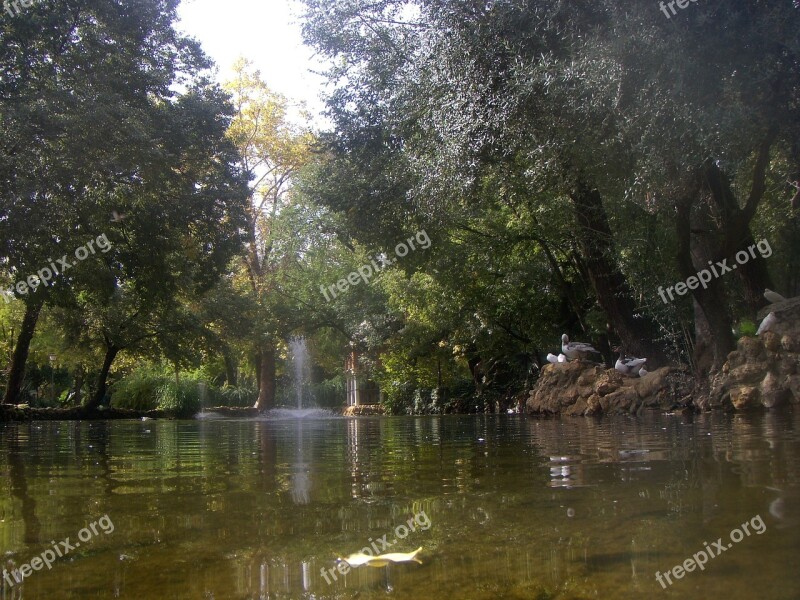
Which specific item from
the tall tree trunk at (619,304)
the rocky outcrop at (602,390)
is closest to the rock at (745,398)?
the rocky outcrop at (602,390)

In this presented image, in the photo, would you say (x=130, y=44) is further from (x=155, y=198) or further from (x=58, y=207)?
(x=58, y=207)

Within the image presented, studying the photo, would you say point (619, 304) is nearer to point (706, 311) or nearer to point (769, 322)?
point (706, 311)

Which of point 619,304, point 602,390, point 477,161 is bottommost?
point 602,390

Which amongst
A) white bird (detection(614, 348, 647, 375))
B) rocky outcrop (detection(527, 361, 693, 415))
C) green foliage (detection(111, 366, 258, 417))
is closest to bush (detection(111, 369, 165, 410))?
green foliage (detection(111, 366, 258, 417))

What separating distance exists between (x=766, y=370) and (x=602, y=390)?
3.69 meters

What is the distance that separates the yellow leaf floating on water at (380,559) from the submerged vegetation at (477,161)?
860cm

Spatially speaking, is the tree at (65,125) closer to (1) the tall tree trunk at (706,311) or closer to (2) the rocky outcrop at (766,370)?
(1) the tall tree trunk at (706,311)

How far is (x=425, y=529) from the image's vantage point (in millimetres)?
2049

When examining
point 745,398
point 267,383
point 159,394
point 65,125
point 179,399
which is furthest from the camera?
point 267,383

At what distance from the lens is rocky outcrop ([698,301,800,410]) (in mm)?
10445

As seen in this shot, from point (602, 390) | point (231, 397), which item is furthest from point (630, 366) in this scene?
point (231, 397)

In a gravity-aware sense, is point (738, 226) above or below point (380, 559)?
above

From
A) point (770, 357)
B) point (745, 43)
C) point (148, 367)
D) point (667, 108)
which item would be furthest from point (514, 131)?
point (148, 367)

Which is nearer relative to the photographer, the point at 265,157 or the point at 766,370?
the point at 766,370
